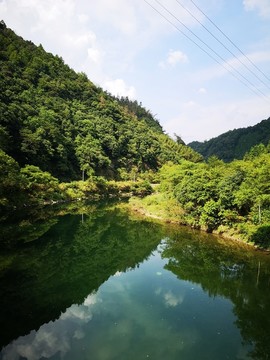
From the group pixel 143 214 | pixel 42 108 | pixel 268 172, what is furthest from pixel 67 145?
pixel 268 172

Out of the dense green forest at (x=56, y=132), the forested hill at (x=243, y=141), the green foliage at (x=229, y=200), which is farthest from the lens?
the forested hill at (x=243, y=141)

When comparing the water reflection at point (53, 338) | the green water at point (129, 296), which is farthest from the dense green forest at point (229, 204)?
the water reflection at point (53, 338)

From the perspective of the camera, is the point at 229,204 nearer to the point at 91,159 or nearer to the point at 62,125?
the point at 91,159

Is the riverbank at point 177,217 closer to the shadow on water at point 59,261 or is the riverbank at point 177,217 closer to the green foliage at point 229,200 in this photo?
the green foliage at point 229,200

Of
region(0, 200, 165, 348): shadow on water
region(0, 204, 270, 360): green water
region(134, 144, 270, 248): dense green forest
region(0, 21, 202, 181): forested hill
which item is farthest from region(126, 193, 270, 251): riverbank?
region(0, 21, 202, 181): forested hill

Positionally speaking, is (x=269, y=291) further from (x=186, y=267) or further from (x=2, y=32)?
(x=2, y=32)

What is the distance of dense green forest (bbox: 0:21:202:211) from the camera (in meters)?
52.8

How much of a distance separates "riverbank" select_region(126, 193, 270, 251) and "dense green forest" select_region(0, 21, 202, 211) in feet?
52.1

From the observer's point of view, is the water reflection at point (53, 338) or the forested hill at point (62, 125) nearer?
the water reflection at point (53, 338)

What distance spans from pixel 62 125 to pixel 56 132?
10.7m

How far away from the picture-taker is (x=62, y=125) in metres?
80.1

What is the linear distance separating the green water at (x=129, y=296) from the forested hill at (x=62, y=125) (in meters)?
31.8

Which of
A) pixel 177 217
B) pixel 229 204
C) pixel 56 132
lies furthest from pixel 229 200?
pixel 56 132

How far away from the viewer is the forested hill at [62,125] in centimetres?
6116
